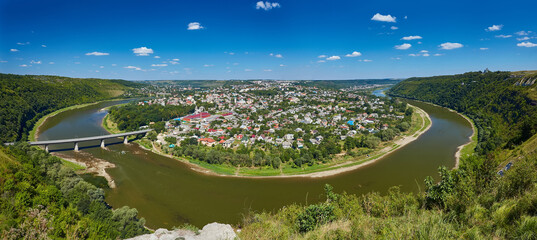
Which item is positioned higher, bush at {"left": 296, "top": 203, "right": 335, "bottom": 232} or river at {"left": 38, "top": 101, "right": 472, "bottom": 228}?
bush at {"left": 296, "top": 203, "right": 335, "bottom": 232}

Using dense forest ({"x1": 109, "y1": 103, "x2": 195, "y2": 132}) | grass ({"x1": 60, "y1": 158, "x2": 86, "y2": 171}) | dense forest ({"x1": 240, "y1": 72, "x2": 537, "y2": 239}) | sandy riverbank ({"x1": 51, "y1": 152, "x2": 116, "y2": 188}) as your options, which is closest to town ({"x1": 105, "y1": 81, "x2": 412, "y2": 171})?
dense forest ({"x1": 109, "y1": 103, "x2": 195, "y2": 132})

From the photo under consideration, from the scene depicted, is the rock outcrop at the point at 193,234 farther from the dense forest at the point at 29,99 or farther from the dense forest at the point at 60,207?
the dense forest at the point at 29,99

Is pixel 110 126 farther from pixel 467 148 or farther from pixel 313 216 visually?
pixel 467 148

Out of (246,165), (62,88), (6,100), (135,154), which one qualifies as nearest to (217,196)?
(246,165)

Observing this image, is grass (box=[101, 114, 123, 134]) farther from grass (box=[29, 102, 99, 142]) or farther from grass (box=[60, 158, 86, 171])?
grass (box=[60, 158, 86, 171])

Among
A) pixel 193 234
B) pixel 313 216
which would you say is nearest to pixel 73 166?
pixel 193 234

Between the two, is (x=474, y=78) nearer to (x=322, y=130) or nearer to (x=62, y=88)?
(x=322, y=130)
